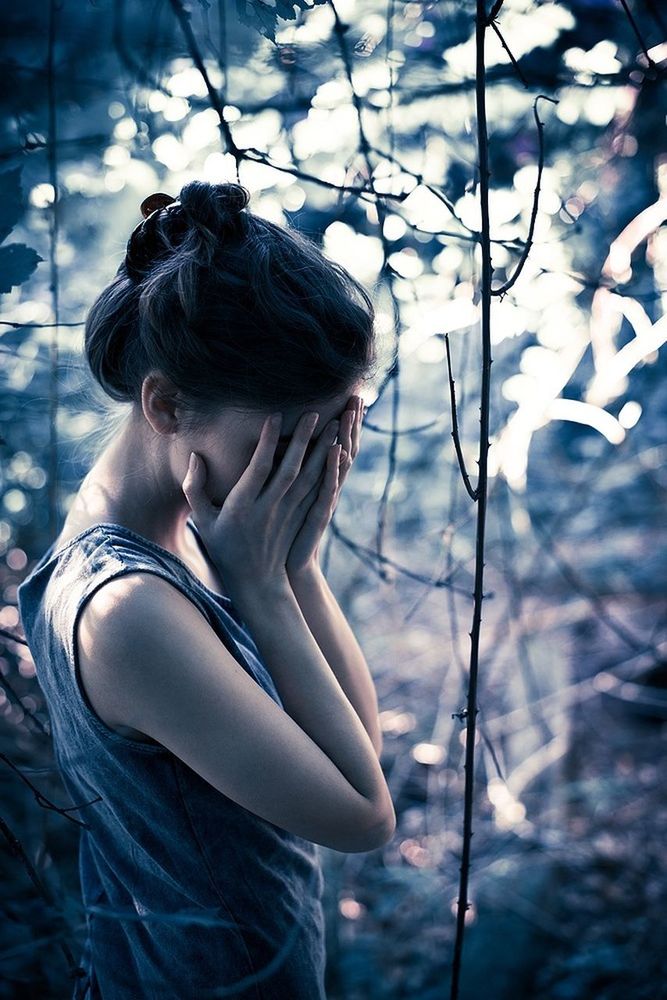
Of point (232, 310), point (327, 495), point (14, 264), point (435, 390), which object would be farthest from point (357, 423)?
point (435, 390)

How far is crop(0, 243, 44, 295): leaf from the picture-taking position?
29.2 inches

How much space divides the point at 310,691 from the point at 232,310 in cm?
37

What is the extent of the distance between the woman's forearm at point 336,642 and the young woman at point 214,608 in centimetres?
4

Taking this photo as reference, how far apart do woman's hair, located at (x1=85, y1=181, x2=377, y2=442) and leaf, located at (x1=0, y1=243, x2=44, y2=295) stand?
0.10 metres

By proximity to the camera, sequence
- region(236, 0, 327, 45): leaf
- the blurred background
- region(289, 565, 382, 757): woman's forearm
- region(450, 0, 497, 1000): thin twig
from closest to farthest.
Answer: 1. region(450, 0, 497, 1000): thin twig
2. region(236, 0, 327, 45): leaf
3. region(289, 565, 382, 757): woman's forearm
4. the blurred background

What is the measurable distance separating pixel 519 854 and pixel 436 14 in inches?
71.5

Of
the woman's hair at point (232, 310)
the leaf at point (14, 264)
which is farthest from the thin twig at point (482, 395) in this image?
the leaf at point (14, 264)

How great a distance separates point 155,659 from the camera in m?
0.64

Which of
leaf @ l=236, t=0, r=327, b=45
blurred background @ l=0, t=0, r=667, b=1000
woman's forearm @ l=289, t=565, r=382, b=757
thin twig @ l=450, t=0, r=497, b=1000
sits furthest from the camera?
blurred background @ l=0, t=0, r=667, b=1000

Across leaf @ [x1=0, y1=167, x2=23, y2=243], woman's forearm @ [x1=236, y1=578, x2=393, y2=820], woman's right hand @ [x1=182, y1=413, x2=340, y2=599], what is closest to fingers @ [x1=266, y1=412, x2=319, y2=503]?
woman's right hand @ [x1=182, y1=413, x2=340, y2=599]

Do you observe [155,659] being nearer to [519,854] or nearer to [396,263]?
[396,263]

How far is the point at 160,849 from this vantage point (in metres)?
0.75

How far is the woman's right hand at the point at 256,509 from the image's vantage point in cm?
78

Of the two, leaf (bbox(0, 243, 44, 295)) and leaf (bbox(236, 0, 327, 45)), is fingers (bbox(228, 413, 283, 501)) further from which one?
leaf (bbox(236, 0, 327, 45))
